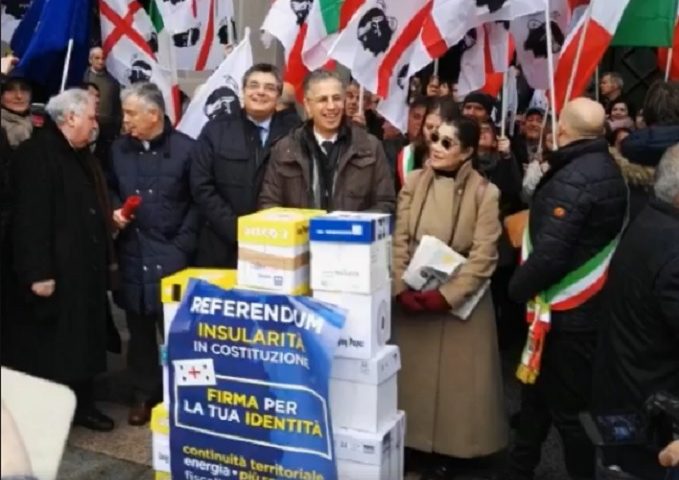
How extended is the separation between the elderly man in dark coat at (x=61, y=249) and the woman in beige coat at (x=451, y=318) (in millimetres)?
1685

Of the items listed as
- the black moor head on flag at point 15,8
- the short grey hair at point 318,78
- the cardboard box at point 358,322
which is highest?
the black moor head on flag at point 15,8

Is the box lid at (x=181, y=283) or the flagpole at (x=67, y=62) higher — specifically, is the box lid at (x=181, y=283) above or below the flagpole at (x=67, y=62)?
below

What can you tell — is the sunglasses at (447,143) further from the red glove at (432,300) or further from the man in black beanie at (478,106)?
the man in black beanie at (478,106)

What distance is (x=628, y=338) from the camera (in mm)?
3559

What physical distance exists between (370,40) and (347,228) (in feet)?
7.98

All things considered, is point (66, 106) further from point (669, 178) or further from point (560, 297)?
point (669, 178)

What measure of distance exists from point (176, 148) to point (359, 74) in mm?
1235

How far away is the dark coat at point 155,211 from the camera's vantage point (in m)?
5.31

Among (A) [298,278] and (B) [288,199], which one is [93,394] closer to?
(B) [288,199]

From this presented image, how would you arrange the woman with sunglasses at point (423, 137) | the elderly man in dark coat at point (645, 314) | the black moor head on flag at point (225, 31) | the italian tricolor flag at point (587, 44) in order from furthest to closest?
the black moor head on flag at point (225, 31) → the italian tricolor flag at point (587, 44) → the woman with sunglasses at point (423, 137) → the elderly man in dark coat at point (645, 314)

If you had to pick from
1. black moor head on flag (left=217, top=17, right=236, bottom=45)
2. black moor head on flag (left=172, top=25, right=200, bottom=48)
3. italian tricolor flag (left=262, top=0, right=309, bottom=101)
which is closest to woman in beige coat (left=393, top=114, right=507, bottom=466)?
italian tricolor flag (left=262, top=0, right=309, bottom=101)

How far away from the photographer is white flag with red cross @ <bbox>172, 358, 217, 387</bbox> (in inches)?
154

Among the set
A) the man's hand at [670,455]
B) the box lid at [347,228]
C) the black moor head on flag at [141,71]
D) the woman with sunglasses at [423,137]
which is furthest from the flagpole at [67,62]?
the man's hand at [670,455]

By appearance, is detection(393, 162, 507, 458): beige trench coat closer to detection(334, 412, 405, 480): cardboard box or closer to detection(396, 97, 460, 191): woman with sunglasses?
detection(396, 97, 460, 191): woman with sunglasses
